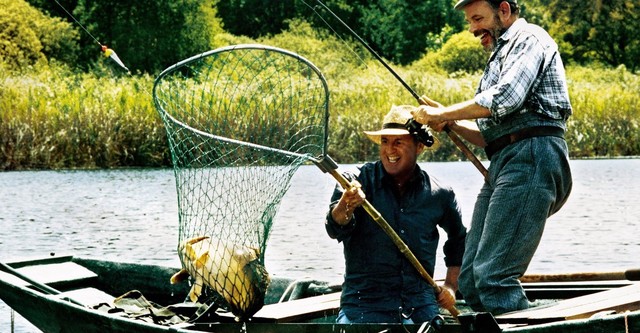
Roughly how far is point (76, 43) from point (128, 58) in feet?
5.24

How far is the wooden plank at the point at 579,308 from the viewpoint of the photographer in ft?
15.6

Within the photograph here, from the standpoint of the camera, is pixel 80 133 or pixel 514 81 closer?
pixel 514 81

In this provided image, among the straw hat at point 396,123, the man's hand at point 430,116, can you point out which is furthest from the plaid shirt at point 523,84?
the straw hat at point 396,123

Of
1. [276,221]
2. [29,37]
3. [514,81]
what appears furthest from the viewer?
[29,37]

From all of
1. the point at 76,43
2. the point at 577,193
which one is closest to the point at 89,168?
the point at 577,193

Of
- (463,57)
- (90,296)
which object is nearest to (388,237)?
(90,296)

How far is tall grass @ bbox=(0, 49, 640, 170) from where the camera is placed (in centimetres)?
1961

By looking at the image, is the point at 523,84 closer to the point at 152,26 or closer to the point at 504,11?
the point at 504,11

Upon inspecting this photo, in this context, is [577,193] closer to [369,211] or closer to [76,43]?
[369,211]

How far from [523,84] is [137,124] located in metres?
15.5

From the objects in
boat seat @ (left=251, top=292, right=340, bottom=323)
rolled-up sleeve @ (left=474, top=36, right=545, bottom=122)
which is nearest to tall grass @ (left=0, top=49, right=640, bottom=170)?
boat seat @ (left=251, top=292, right=340, bottom=323)

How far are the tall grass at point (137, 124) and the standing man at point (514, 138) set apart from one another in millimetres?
14503

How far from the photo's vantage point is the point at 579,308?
492 centimetres

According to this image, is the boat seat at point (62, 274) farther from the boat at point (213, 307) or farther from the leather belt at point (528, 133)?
the leather belt at point (528, 133)
